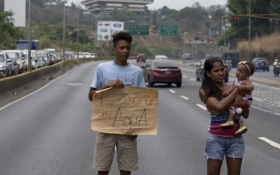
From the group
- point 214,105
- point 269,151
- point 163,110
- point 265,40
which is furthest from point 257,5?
point 214,105

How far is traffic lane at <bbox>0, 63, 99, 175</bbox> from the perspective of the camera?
9930 mm

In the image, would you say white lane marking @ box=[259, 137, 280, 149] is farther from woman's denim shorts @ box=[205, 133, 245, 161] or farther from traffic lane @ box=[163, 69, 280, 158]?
woman's denim shorts @ box=[205, 133, 245, 161]

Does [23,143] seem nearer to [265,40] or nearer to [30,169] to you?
[30,169]

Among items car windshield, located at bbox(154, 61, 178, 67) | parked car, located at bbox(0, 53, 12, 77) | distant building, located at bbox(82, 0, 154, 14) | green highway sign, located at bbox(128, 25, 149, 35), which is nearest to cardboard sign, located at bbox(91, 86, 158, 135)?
car windshield, located at bbox(154, 61, 178, 67)

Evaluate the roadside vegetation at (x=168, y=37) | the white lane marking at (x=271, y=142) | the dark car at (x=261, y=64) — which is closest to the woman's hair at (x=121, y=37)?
the white lane marking at (x=271, y=142)

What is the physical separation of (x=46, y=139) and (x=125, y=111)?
688 cm

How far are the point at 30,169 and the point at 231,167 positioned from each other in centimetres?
432

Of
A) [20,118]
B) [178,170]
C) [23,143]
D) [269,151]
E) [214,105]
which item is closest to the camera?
[214,105]

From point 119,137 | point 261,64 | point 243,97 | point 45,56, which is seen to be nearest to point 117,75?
point 119,137

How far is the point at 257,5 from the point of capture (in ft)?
289

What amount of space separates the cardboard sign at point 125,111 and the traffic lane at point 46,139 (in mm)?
3101

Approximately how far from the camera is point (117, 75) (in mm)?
6426

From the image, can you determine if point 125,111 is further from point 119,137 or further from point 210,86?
point 210,86

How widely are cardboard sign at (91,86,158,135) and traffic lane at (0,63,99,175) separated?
310 cm
